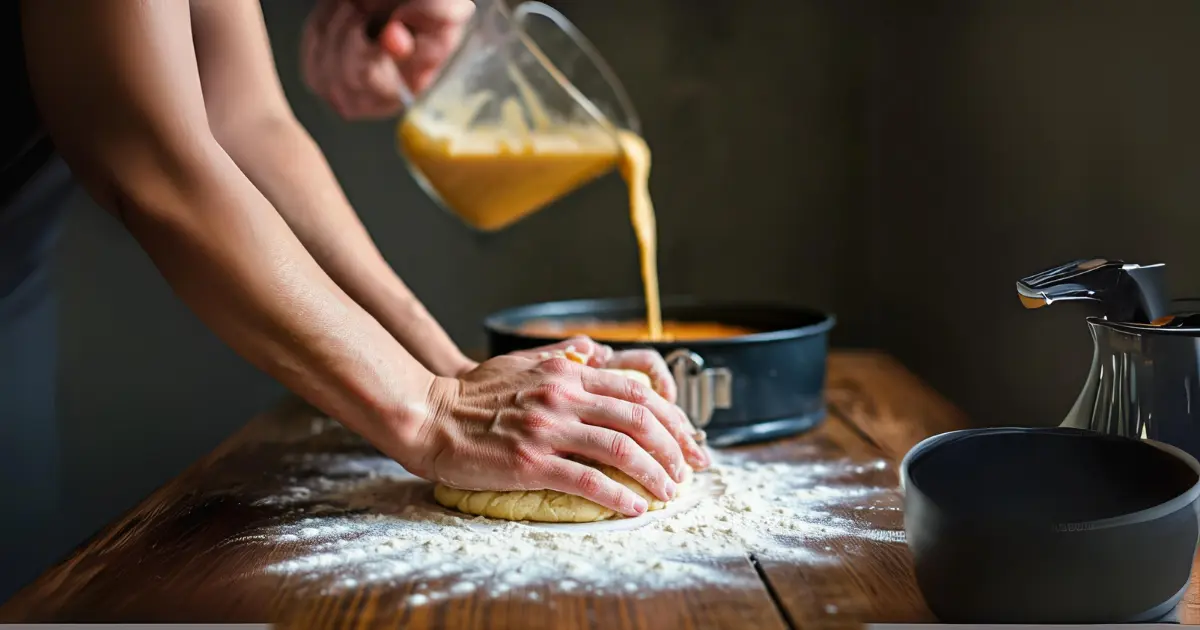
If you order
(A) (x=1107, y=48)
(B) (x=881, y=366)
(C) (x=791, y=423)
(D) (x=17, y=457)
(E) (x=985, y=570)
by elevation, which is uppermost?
(D) (x=17, y=457)

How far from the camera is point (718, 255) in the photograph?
2439mm

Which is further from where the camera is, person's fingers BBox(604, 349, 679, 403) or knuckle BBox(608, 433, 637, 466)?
person's fingers BBox(604, 349, 679, 403)

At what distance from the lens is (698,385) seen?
122cm

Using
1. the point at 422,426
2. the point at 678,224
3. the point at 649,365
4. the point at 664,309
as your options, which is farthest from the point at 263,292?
the point at 678,224

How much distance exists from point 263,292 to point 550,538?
310 mm

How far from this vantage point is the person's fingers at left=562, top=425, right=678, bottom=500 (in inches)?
35.8

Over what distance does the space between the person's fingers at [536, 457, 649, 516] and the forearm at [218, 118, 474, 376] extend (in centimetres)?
31

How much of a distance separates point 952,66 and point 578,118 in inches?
37.2

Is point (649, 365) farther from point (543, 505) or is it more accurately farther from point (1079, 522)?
point (1079, 522)

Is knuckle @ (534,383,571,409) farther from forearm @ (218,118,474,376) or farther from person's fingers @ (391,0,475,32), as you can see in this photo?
person's fingers @ (391,0,475,32)

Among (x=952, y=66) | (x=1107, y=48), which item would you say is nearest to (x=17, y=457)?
(x=1107, y=48)

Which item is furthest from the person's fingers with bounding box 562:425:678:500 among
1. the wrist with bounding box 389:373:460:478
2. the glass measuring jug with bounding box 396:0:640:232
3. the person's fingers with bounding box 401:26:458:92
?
the person's fingers with bounding box 401:26:458:92

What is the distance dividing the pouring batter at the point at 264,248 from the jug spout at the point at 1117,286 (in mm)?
352

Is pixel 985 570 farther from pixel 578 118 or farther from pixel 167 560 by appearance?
pixel 578 118
